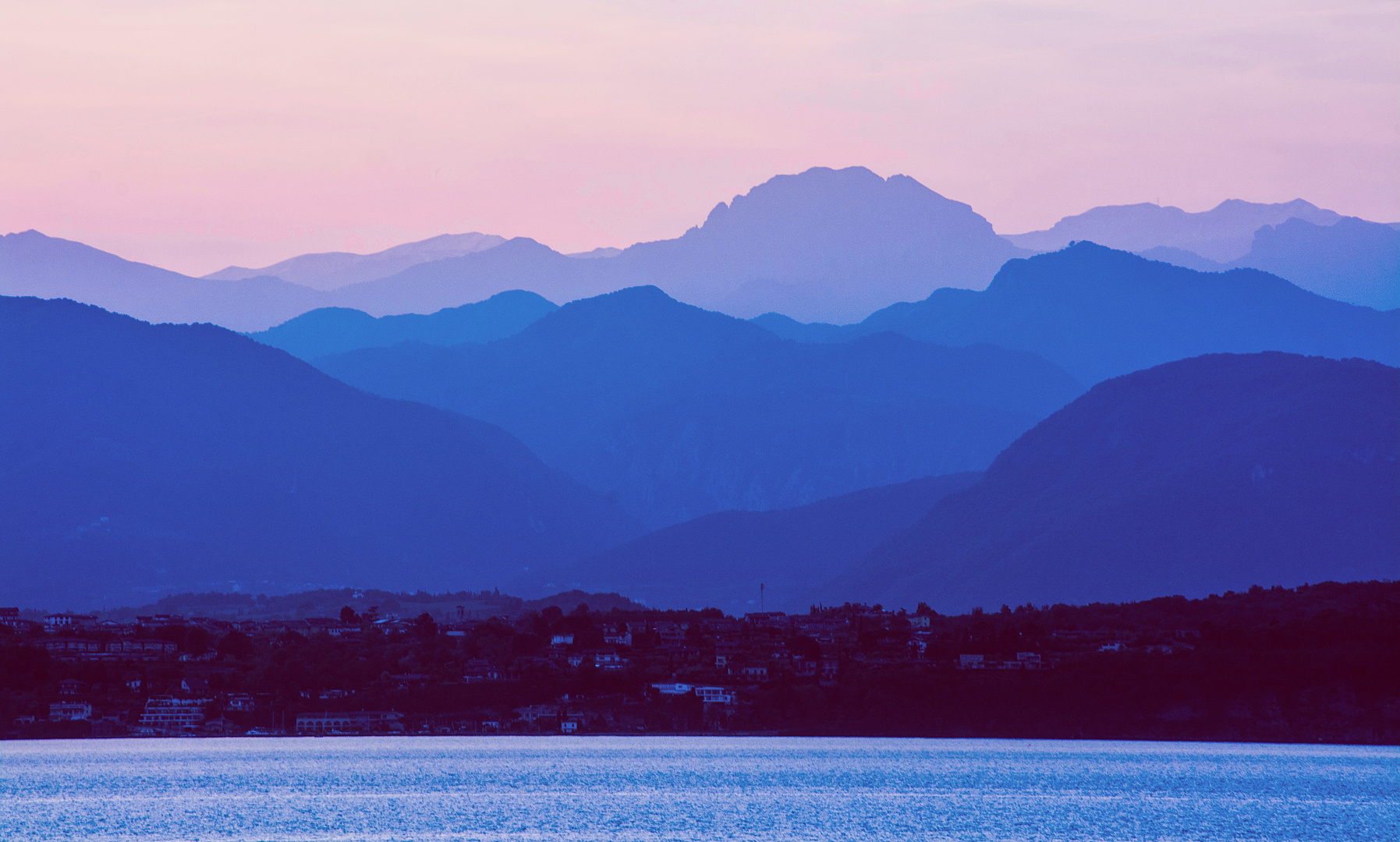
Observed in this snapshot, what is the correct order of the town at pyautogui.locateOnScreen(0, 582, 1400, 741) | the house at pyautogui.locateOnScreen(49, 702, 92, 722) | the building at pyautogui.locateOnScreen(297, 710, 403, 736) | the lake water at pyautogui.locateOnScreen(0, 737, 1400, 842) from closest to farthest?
1. the lake water at pyautogui.locateOnScreen(0, 737, 1400, 842)
2. the town at pyautogui.locateOnScreen(0, 582, 1400, 741)
3. the house at pyautogui.locateOnScreen(49, 702, 92, 722)
4. the building at pyautogui.locateOnScreen(297, 710, 403, 736)

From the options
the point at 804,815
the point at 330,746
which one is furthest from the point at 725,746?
the point at 804,815

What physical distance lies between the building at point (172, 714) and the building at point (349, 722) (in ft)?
29.0

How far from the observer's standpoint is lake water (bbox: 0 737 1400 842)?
115 metres

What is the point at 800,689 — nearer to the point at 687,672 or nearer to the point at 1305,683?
the point at 687,672

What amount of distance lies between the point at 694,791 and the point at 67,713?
215ft

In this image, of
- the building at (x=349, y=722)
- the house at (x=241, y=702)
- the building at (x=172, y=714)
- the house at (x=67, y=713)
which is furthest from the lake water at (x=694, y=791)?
the house at (x=241, y=702)

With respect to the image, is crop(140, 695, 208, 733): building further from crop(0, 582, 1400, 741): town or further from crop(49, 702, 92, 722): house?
crop(49, 702, 92, 722): house

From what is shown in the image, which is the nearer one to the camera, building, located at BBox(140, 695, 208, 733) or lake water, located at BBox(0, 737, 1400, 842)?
lake water, located at BBox(0, 737, 1400, 842)

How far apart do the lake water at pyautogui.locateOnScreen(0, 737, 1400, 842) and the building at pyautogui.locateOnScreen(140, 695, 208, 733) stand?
164 centimetres

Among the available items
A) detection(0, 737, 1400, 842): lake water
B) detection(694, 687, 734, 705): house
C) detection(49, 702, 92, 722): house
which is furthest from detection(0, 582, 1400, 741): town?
detection(0, 737, 1400, 842): lake water

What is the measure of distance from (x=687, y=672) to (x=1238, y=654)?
157 feet

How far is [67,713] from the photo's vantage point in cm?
17862

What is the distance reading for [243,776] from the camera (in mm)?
143750

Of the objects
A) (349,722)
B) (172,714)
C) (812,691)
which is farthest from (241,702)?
(812,691)
